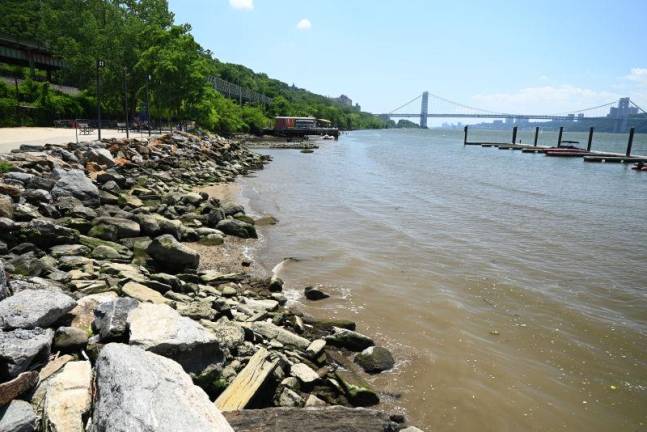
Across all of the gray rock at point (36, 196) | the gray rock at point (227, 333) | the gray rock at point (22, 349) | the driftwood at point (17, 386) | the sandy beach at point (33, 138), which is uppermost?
the sandy beach at point (33, 138)

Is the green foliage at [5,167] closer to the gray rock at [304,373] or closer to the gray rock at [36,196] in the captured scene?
the gray rock at [36,196]

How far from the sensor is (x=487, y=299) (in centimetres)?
1051

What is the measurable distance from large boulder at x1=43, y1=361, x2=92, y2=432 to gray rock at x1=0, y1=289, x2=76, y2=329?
69 cm

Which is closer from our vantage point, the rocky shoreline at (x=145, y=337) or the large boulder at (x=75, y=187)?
the rocky shoreline at (x=145, y=337)

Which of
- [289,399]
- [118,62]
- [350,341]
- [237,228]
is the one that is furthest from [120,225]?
[118,62]

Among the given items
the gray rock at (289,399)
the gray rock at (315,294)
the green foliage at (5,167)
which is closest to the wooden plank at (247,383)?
the gray rock at (289,399)

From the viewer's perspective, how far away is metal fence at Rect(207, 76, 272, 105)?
113188mm

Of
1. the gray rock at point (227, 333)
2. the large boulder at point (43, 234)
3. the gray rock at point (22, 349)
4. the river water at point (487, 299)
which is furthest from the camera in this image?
the large boulder at point (43, 234)

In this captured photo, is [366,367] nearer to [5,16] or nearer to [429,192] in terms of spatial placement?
[429,192]

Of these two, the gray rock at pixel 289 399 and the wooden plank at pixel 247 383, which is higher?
the wooden plank at pixel 247 383

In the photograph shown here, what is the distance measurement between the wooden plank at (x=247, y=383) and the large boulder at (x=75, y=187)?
10.2 metres

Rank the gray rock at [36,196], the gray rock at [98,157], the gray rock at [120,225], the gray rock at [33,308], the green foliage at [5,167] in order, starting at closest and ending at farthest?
1. the gray rock at [33,308]
2. the gray rock at [120,225]
3. the gray rock at [36,196]
4. the green foliage at [5,167]
5. the gray rock at [98,157]

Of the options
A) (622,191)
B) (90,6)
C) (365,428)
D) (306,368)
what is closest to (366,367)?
(306,368)

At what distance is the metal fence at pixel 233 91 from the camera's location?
371 ft
